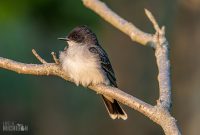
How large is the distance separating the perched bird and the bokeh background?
2.69 metres

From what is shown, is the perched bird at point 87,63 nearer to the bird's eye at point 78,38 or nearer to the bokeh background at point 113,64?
the bird's eye at point 78,38

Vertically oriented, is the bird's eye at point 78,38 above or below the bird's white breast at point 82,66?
above

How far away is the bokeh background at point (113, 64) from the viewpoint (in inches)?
429

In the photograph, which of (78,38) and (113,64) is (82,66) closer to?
(78,38)

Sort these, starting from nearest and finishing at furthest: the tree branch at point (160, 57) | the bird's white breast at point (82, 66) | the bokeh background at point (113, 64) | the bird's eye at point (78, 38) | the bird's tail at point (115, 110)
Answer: the tree branch at point (160, 57) → the bird's white breast at point (82, 66) → the bird's tail at point (115, 110) → the bird's eye at point (78, 38) → the bokeh background at point (113, 64)

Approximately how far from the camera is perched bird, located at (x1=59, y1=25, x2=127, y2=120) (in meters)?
7.74

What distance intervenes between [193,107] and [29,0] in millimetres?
3655

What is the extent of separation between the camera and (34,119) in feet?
50.1

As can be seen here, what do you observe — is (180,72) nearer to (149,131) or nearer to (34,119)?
(149,131)

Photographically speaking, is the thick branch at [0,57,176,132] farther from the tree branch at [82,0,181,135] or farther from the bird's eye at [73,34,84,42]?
the bird's eye at [73,34,84,42]

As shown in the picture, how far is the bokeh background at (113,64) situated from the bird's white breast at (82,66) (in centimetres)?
292

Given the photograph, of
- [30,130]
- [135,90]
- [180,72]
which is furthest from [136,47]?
[30,130]

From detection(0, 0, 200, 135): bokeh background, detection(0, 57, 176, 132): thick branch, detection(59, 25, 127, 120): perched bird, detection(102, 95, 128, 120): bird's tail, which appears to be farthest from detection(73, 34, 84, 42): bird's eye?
detection(0, 0, 200, 135): bokeh background

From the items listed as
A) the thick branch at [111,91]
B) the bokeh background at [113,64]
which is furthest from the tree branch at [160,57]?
the bokeh background at [113,64]
